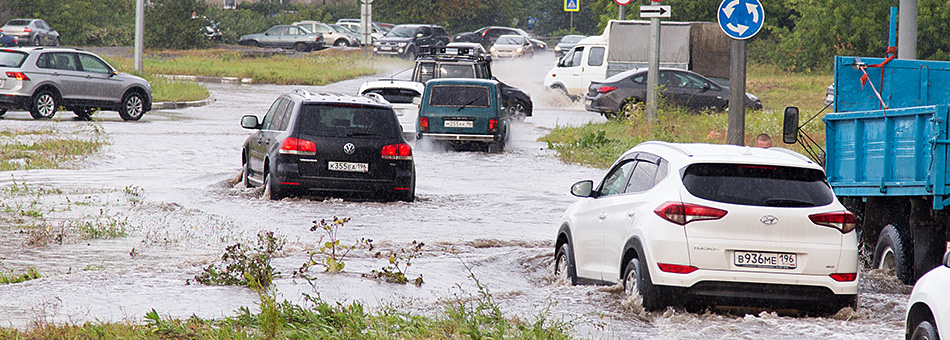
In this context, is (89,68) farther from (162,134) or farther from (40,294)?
(40,294)

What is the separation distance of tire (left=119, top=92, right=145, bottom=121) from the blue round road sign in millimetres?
16969

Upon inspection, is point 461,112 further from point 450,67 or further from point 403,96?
point 450,67

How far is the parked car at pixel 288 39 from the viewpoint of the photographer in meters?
60.5

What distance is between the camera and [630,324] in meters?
7.12

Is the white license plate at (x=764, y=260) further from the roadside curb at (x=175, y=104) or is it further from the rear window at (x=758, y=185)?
the roadside curb at (x=175, y=104)

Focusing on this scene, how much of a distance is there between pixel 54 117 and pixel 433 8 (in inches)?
1995

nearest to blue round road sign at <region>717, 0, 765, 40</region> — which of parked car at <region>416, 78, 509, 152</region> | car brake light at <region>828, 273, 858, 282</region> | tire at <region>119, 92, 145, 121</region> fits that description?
car brake light at <region>828, 273, 858, 282</region>

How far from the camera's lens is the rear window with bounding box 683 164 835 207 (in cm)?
714

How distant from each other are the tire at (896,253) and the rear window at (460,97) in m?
13.0

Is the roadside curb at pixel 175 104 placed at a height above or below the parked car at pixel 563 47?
below

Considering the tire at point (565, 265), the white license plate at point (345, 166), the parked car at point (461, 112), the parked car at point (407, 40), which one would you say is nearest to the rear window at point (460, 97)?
the parked car at point (461, 112)

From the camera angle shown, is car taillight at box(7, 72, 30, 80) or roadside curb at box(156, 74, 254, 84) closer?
car taillight at box(7, 72, 30, 80)

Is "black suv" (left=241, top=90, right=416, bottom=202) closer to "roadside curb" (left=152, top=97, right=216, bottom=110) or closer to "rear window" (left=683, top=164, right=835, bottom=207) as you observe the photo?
"rear window" (left=683, top=164, right=835, bottom=207)

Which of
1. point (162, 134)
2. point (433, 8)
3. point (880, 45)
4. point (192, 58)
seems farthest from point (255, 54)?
point (162, 134)
